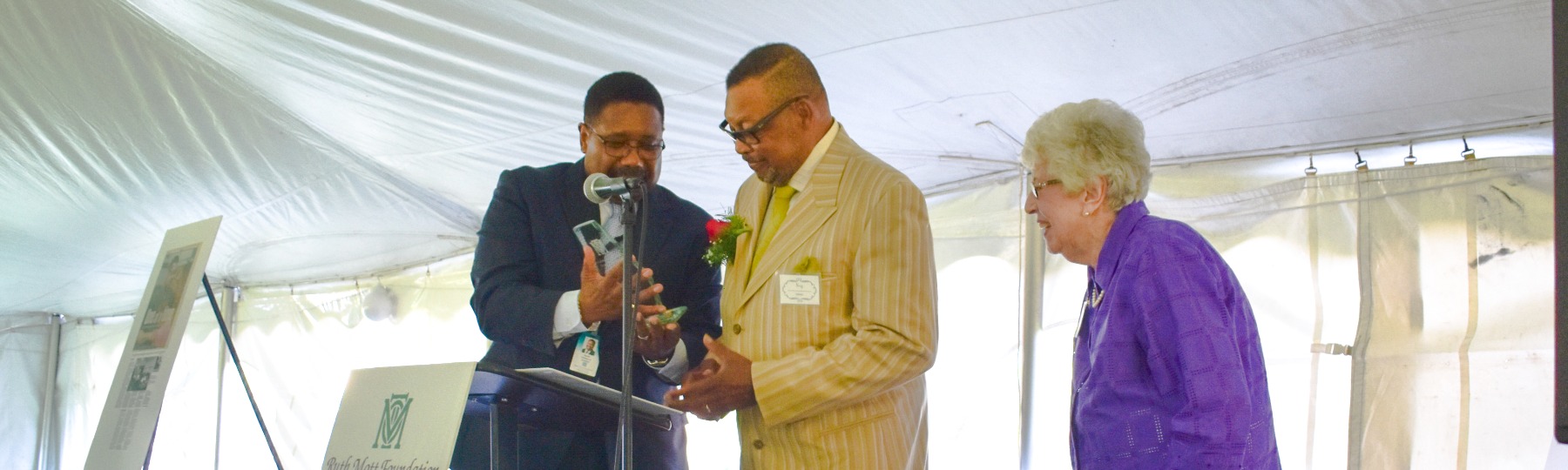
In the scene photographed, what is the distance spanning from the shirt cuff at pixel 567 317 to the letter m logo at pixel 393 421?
37cm

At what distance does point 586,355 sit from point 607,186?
48 cm

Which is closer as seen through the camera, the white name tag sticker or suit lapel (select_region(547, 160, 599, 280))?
the white name tag sticker

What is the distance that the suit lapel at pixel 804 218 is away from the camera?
2285mm

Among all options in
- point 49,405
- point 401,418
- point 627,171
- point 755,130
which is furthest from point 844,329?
point 49,405

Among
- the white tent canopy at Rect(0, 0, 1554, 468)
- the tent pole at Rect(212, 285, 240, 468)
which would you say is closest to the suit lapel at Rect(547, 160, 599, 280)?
the white tent canopy at Rect(0, 0, 1554, 468)

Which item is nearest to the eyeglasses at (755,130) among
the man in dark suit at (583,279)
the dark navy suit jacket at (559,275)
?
the dark navy suit jacket at (559,275)

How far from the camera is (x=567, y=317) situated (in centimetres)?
236

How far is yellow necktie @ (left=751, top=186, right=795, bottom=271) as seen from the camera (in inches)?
94.8

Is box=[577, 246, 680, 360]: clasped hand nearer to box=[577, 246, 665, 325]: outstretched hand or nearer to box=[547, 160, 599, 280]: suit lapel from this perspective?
box=[577, 246, 665, 325]: outstretched hand

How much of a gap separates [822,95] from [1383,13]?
4.60 feet

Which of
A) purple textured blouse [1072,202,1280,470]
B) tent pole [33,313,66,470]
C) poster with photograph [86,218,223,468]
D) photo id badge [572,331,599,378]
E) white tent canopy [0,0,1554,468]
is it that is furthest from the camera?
tent pole [33,313,66,470]

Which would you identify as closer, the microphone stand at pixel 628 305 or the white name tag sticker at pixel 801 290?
the microphone stand at pixel 628 305

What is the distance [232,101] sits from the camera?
4.80m

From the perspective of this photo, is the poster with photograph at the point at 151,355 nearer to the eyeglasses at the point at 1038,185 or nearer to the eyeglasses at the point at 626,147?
the eyeglasses at the point at 626,147
